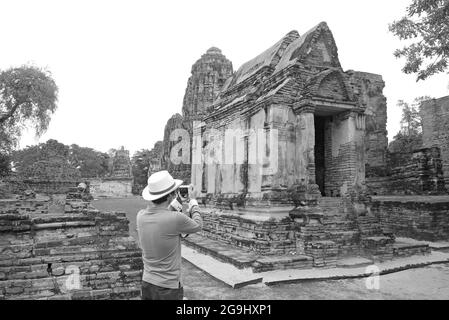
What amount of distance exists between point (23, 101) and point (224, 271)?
19.5 metres

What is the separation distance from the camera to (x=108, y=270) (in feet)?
16.1

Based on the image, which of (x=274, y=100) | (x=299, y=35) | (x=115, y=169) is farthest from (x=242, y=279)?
(x=115, y=169)

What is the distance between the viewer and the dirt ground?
5.55m

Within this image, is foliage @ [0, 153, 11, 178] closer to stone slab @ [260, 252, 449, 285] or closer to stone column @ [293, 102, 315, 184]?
stone column @ [293, 102, 315, 184]

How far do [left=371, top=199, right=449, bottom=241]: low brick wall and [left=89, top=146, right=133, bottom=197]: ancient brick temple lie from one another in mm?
26224

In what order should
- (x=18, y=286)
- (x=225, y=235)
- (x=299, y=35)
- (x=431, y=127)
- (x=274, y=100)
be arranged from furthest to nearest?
(x=431, y=127) < (x=299, y=35) < (x=225, y=235) < (x=274, y=100) < (x=18, y=286)

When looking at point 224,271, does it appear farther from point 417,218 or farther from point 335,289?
point 417,218

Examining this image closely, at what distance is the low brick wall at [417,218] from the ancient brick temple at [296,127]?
2.14 m

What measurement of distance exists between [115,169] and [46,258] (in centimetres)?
3117

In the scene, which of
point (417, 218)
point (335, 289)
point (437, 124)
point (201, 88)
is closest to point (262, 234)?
point (335, 289)

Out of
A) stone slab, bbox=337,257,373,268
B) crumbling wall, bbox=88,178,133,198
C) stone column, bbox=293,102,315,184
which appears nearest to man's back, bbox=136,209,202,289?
stone slab, bbox=337,257,373,268

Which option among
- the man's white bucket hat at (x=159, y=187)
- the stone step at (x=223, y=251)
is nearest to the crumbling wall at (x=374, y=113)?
A: the stone step at (x=223, y=251)

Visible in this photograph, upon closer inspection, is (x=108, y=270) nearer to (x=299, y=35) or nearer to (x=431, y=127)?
(x=299, y=35)

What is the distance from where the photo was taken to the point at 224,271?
693 centimetres
